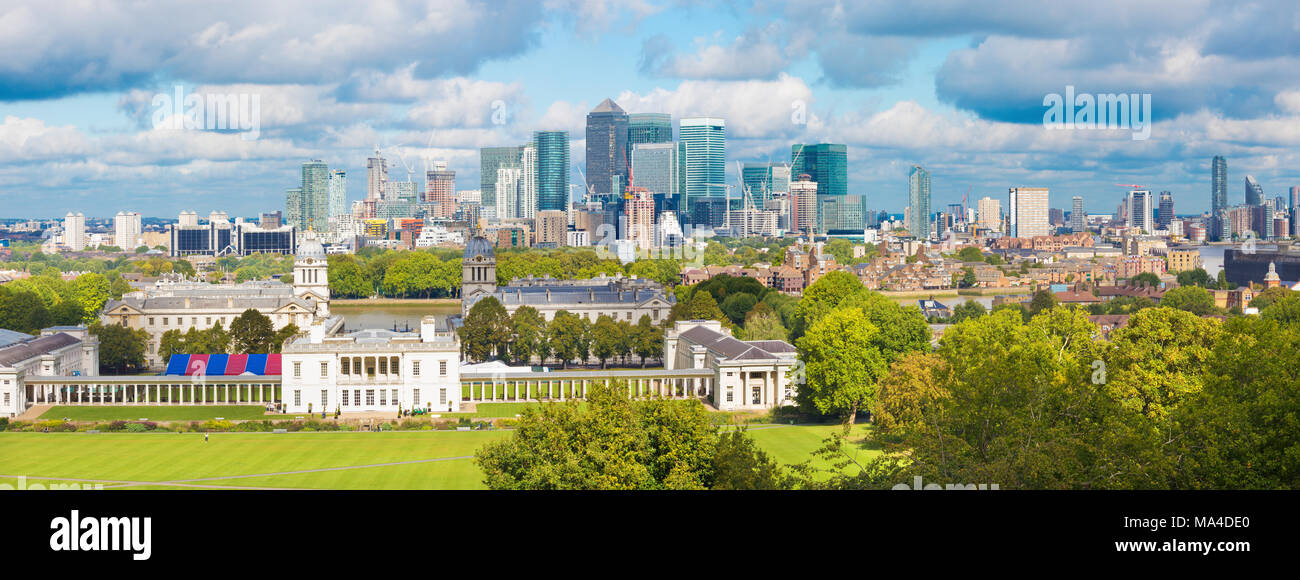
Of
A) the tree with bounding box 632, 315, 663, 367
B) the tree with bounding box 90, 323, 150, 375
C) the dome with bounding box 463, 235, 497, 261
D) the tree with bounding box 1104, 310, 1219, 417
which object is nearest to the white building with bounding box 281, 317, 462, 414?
the tree with bounding box 632, 315, 663, 367

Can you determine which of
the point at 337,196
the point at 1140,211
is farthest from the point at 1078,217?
A: the point at 337,196

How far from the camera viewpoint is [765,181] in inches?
7613

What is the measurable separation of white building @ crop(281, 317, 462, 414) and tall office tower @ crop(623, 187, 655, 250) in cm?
10191

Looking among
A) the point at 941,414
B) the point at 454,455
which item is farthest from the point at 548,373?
the point at 941,414

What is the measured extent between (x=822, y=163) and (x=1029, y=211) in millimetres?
33926

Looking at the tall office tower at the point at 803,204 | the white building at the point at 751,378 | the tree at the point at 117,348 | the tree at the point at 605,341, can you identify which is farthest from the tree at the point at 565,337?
the tall office tower at the point at 803,204

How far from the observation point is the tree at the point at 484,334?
5222cm

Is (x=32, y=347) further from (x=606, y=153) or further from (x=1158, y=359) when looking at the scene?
(x=606, y=153)

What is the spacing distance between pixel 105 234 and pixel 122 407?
115338 mm

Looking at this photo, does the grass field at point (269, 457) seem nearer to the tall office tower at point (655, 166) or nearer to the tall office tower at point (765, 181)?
the tall office tower at point (655, 166)
